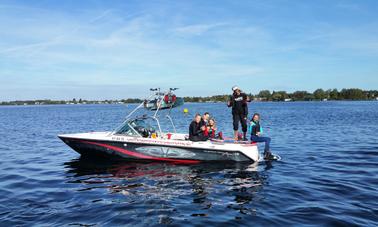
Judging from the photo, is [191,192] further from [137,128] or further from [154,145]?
[137,128]

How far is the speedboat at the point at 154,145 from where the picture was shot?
13656mm

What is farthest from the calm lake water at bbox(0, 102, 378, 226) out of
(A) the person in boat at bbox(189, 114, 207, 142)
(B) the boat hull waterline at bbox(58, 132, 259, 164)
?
(A) the person in boat at bbox(189, 114, 207, 142)

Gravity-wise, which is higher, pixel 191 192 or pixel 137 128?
pixel 137 128

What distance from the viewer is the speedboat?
13656 millimetres

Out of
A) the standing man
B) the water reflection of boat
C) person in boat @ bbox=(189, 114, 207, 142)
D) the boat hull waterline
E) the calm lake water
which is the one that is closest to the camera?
the calm lake water

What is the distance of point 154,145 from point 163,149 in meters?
0.39

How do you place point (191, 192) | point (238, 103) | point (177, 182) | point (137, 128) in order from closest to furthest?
1. point (191, 192)
2. point (177, 182)
3. point (238, 103)
4. point (137, 128)

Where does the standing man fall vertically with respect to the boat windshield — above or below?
above

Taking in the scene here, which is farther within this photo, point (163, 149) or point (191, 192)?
point (163, 149)

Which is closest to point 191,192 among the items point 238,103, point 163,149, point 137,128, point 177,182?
point 177,182

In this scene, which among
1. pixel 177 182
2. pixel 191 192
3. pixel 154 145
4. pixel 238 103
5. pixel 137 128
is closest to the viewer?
pixel 191 192

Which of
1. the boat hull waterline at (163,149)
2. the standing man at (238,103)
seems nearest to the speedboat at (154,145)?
the boat hull waterline at (163,149)

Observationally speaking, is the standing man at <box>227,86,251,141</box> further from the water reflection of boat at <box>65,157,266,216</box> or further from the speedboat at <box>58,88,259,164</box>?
the water reflection of boat at <box>65,157,266,216</box>

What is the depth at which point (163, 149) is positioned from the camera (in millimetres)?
14062
